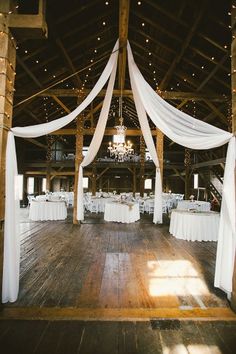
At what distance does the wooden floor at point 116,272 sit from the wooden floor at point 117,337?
0.33 m

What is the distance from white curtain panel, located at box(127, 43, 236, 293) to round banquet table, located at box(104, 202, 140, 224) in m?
5.15

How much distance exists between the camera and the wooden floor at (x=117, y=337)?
1.92m

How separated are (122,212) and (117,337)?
6106 millimetres

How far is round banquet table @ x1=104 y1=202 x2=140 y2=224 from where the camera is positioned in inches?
319

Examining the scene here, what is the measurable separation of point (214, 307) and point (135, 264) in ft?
5.22

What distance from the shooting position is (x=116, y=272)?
3.60 m

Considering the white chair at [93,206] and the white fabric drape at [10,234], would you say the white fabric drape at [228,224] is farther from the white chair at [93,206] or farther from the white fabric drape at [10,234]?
the white chair at [93,206]

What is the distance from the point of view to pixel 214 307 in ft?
8.48

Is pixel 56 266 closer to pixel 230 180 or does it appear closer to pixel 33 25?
pixel 230 180

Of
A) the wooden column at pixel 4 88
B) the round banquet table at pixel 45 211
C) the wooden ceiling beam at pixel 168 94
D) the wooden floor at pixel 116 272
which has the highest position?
the wooden ceiling beam at pixel 168 94

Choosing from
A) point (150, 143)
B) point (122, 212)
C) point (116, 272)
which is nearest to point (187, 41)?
point (150, 143)

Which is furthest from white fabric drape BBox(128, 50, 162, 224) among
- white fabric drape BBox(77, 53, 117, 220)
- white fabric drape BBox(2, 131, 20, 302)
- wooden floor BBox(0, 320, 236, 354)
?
wooden floor BBox(0, 320, 236, 354)

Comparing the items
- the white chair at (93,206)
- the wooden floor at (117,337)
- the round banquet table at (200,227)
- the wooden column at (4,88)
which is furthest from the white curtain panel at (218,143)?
the white chair at (93,206)

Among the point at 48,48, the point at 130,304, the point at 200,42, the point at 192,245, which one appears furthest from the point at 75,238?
the point at 200,42
